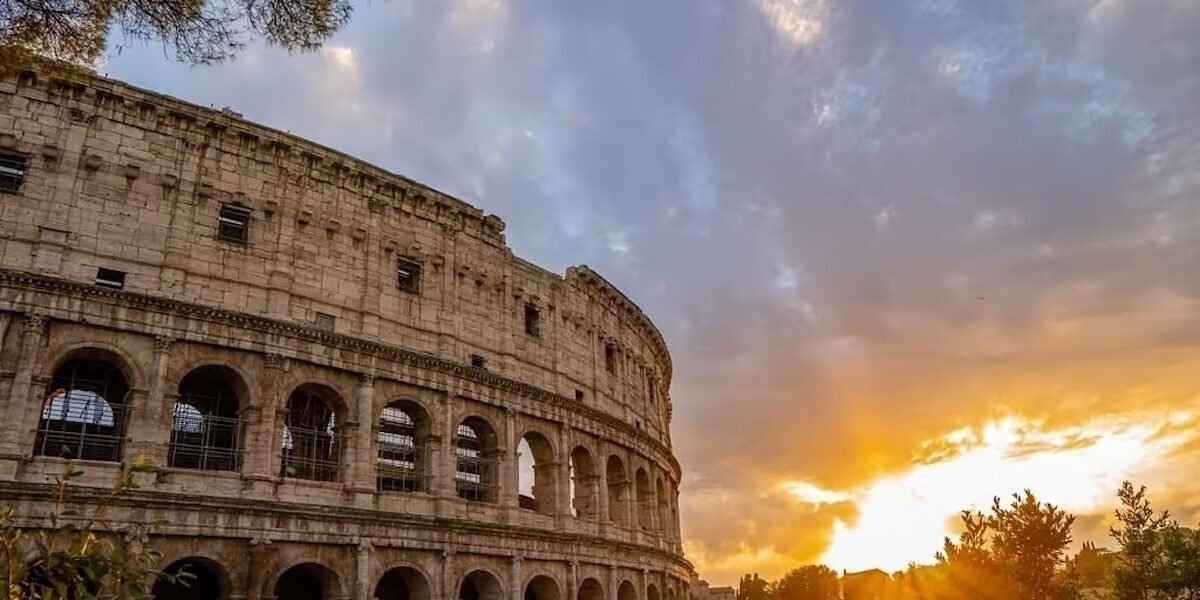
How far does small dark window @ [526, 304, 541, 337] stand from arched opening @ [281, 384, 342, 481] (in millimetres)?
7995

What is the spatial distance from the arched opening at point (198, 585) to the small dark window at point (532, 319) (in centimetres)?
1300

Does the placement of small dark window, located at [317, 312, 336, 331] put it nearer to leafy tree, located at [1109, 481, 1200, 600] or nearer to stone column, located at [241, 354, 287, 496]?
stone column, located at [241, 354, 287, 496]

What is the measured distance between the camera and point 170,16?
11469 mm

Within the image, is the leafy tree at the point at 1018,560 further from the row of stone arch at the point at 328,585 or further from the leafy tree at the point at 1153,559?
the row of stone arch at the point at 328,585

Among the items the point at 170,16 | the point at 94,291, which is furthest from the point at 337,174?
the point at 170,16

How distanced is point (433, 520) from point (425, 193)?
414 inches

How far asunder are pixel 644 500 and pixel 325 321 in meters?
17.2

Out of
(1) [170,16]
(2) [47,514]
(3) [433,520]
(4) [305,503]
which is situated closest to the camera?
(1) [170,16]

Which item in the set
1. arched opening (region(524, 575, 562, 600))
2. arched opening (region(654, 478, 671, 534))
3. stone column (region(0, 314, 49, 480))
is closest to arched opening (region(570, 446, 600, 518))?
arched opening (region(524, 575, 562, 600))

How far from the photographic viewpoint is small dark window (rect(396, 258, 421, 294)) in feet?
86.7

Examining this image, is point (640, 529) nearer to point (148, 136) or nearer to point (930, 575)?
point (930, 575)

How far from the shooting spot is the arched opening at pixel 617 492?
1305 inches

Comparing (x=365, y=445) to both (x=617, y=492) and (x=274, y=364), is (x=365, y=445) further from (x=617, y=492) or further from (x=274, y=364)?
(x=617, y=492)

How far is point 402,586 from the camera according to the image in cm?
2514
